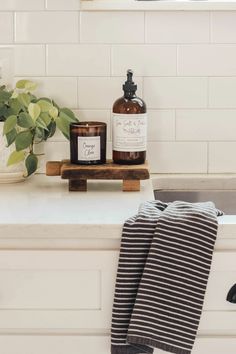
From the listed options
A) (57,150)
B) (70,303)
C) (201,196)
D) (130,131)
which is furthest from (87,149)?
(70,303)

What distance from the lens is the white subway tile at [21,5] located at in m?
2.13

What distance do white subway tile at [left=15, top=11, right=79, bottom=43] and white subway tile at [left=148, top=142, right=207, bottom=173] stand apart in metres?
0.38

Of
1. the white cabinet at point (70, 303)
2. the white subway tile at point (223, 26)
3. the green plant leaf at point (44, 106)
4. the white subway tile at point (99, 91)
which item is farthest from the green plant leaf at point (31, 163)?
the white subway tile at point (223, 26)

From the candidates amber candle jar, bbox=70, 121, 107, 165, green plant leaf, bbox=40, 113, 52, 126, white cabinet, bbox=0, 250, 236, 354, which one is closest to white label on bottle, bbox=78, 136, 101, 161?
amber candle jar, bbox=70, 121, 107, 165

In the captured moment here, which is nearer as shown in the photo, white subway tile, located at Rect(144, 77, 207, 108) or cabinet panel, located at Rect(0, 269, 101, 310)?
cabinet panel, located at Rect(0, 269, 101, 310)

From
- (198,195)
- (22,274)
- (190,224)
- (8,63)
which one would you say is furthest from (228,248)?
(8,63)

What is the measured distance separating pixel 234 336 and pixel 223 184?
0.63 meters

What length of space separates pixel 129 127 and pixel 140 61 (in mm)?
260

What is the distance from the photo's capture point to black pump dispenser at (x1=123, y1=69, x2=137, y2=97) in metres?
1.99

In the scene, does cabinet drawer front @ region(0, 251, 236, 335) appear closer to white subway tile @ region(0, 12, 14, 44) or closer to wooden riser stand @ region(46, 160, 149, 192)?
wooden riser stand @ region(46, 160, 149, 192)

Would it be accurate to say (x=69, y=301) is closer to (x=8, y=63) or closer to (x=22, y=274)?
(x=22, y=274)

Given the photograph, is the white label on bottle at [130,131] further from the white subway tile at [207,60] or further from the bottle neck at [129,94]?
the white subway tile at [207,60]

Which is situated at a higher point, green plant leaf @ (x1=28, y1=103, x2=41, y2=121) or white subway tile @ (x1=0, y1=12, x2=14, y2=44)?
white subway tile @ (x1=0, y1=12, x2=14, y2=44)

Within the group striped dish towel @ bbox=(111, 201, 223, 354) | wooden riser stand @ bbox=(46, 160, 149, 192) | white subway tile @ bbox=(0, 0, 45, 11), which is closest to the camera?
striped dish towel @ bbox=(111, 201, 223, 354)
